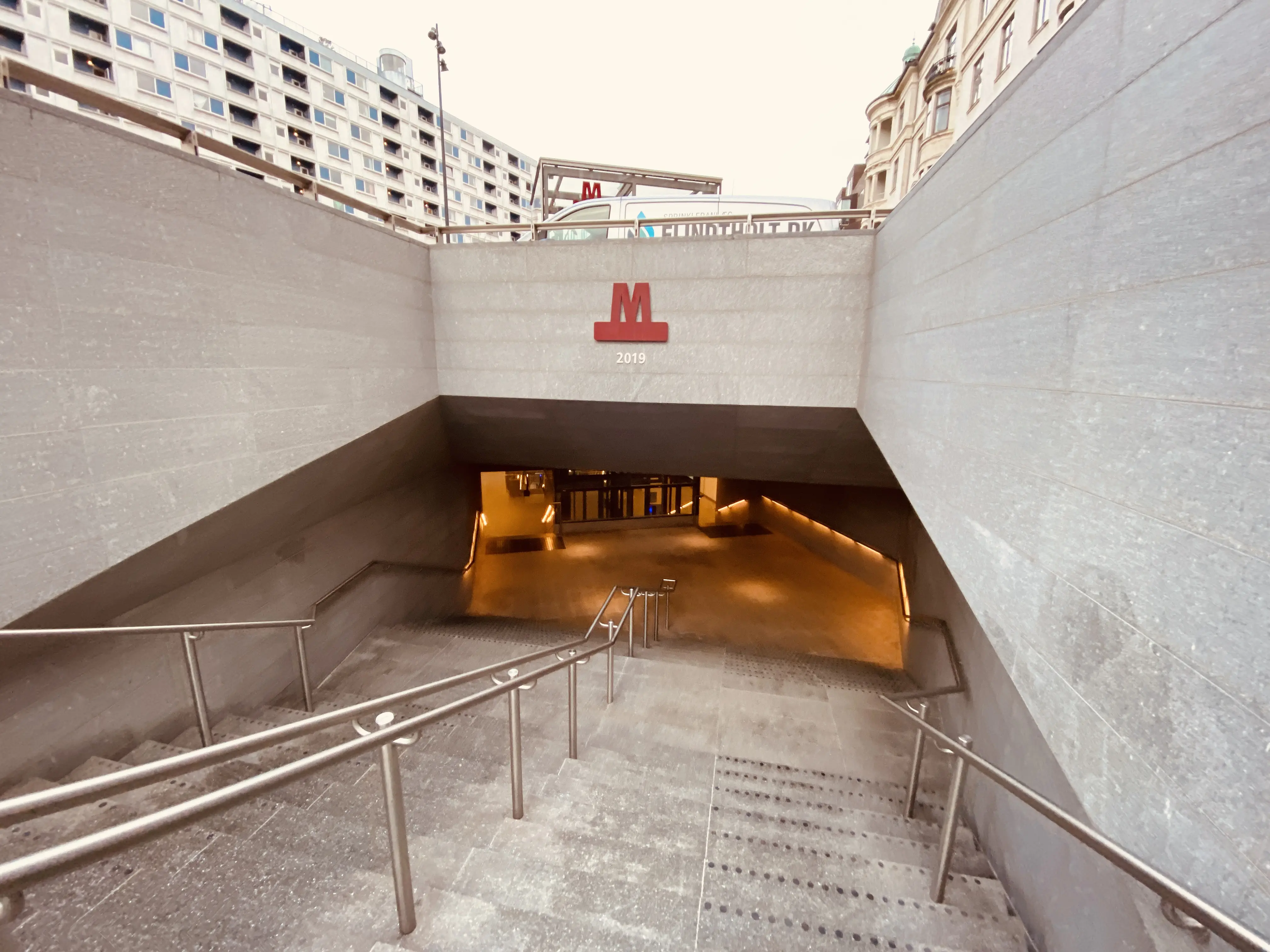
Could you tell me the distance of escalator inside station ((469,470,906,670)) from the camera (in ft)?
32.6

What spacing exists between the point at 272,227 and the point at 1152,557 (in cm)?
570

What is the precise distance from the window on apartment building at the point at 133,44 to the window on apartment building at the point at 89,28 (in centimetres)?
26

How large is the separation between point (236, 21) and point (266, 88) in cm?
260

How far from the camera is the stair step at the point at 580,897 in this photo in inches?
81.7

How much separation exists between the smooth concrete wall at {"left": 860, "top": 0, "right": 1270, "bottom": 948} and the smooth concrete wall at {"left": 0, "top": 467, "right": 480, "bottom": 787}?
577cm

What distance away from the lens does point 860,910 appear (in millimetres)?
2297

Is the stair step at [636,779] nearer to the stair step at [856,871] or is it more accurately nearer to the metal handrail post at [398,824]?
the stair step at [856,871]

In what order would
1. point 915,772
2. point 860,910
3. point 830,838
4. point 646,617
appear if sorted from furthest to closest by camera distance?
point 646,617 → point 915,772 → point 830,838 → point 860,910

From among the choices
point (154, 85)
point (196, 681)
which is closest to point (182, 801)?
point (196, 681)

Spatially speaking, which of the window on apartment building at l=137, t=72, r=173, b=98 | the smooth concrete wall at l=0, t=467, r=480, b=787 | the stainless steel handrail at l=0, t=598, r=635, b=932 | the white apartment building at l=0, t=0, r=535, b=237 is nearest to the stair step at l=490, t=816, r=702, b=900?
the stainless steel handrail at l=0, t=598, r=635, b=932

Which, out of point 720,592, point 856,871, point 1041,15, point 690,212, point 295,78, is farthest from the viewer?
point 295,78

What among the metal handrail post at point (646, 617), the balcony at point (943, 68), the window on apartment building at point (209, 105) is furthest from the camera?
the window on apartment building at point (209, 105)

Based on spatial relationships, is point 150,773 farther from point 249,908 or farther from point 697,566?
point 697,566

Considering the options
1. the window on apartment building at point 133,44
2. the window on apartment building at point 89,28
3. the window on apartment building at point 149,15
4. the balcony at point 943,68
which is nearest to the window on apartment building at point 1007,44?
the balcony at point 943,68
